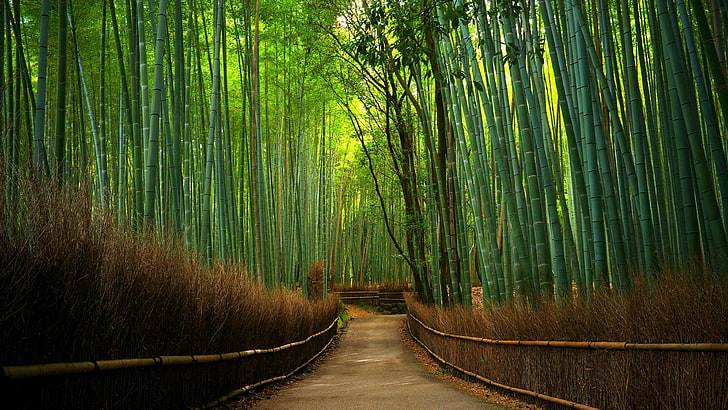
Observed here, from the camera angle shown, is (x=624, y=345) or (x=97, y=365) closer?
(x=97, y=365)

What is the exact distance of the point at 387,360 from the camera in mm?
8117

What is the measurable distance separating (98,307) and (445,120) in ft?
A: 21.0

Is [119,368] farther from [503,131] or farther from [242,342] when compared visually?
[503,131]

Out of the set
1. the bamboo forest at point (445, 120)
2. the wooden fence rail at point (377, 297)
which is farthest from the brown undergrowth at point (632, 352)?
the wooden fence rail at point (377, 297)

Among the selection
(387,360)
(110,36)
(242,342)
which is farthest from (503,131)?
(110,36)

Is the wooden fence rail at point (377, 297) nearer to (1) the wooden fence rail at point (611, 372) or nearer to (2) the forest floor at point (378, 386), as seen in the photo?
(2) the forest floor at point (378, 386)

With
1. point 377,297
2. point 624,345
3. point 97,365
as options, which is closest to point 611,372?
point 624,345

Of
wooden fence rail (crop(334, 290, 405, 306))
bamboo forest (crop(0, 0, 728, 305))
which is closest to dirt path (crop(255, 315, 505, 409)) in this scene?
bamboo forest (crop(0, 0, 728, 305))

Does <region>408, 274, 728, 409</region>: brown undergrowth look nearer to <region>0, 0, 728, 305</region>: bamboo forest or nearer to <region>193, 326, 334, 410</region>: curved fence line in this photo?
<region>0, 0, 728, 305</region>: bamboo forest

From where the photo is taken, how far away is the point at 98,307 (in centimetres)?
232

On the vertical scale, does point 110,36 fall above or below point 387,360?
above

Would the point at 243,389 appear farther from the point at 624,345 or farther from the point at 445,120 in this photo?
the point at 445,120

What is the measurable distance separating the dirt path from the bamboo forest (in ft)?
3.43

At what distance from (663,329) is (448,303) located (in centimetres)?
634
